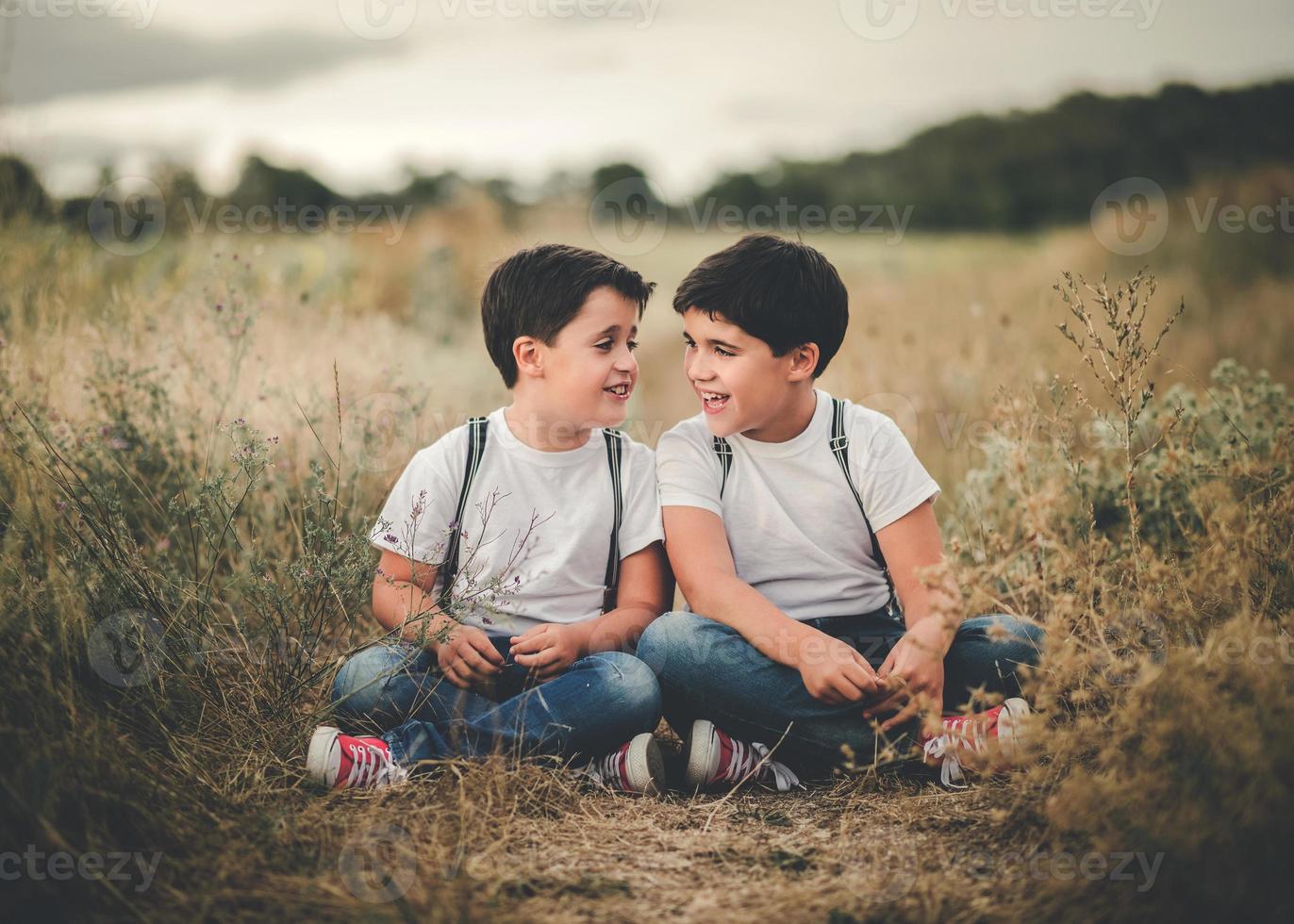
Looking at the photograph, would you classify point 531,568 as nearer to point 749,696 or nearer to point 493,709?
point 493,709

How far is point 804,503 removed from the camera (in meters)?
2.71

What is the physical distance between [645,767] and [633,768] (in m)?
0.03

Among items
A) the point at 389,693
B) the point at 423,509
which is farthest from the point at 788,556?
the point at 389,693

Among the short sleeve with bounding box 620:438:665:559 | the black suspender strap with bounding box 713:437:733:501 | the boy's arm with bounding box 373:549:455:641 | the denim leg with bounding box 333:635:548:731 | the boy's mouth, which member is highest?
the boy's mouth

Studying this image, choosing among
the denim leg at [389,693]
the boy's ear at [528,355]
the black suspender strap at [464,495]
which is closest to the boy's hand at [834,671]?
the denim leg at [389,693]

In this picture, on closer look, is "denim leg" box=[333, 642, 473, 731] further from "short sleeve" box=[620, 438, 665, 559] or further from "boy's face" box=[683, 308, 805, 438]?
"boy's face" box=[683, 308, 805, 438]

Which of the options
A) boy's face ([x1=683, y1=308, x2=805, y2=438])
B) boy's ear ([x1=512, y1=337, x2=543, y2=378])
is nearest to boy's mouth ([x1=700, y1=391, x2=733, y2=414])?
boy's face ([x1=683, y1=308, x2=805, y2=438])

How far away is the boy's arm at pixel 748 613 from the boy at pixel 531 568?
0.12 m

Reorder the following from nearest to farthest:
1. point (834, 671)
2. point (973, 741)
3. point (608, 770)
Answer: point (973, 741) → point (834, 671) → point (608, 770)

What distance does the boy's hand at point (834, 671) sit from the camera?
230cm

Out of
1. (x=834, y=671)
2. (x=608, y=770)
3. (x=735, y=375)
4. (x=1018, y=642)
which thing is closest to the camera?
(x=834, y=671)

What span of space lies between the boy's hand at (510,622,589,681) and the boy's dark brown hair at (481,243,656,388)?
85cm

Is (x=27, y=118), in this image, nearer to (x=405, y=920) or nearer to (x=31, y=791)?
(x=31, y=791)

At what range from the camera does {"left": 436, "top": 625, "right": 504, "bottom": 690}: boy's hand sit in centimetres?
238
